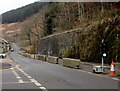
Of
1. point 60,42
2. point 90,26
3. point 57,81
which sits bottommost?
point 57,81

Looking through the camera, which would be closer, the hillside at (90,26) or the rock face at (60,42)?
the hillside at (90,26)

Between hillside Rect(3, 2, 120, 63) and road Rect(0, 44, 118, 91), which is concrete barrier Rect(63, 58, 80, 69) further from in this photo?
road Rect(0, 44, 118, 91)

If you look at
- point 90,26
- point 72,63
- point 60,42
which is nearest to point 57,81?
point 72,63

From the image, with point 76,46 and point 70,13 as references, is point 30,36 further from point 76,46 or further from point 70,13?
point 76,46

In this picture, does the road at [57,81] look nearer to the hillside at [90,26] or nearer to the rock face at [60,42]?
the hillside at [90,26]

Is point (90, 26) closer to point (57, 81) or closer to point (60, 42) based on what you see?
point (60, 42)

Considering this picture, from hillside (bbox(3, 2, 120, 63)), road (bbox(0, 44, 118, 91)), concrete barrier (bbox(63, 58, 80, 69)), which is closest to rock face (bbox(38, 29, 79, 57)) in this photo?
hillside (bbox(3, 2, 120, 63))

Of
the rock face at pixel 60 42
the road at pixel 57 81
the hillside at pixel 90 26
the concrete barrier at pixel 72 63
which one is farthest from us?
the rock face at pixel 60 42

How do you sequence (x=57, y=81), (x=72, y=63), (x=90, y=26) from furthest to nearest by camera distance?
(x=90, y=26) → (x=72, y=63) → (x=57, y=81)

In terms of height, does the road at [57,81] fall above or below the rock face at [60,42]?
below

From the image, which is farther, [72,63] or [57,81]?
[72,63]

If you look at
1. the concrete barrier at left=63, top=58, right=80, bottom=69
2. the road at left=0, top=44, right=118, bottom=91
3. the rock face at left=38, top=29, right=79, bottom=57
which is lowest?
the road at left=0, top=44, right=118, bottom=91

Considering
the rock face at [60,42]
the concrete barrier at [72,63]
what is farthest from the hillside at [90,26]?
the concrete barrier at [72,63]

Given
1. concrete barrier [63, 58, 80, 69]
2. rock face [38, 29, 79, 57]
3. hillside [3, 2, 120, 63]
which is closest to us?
concrete barrier [63, 58, 80, 69]
